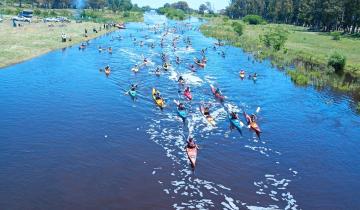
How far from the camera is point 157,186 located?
26531 mm

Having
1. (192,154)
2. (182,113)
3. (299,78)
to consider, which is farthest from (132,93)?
(299,78)

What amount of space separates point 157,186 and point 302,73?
43870mm

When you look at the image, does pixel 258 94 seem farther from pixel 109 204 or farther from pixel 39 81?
pixel 109 204

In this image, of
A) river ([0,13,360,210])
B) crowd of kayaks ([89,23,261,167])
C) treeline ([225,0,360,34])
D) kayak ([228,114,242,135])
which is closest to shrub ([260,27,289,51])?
crowd of kayaks ([89,23,261,167])

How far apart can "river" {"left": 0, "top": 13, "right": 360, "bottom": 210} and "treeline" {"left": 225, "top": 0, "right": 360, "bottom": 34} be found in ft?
210

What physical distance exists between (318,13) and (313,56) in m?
53.9

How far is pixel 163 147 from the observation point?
33.0 metres

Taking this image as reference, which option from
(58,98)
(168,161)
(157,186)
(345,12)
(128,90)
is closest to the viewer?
(157,186)

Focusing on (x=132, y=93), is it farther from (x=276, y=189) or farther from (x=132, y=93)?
(x=276, y=189)

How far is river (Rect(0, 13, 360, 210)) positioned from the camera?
2564 centimetres

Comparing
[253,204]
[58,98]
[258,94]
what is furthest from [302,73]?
[253,204]

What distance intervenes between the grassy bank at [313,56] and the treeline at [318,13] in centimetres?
887

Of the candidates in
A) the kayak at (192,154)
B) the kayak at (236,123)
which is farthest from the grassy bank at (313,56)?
the kayak at (192,154)

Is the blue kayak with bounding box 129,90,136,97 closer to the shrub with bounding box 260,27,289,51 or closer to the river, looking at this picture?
the river
